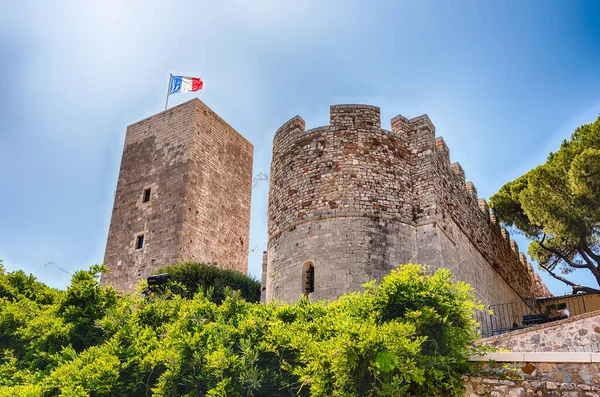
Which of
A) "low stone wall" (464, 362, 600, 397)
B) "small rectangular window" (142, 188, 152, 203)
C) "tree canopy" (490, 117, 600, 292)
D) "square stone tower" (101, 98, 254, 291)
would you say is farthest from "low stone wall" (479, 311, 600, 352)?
"small rectangular window" (142, 188, 152, 203)

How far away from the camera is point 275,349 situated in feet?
22.1

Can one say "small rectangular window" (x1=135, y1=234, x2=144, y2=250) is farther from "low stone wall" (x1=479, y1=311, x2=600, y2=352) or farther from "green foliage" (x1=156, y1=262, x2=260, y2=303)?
"low stone wall" (x1=479, y1=311, x2=600, y2=352)

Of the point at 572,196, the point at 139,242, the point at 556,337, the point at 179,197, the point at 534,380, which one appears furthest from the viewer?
the point at 139,242

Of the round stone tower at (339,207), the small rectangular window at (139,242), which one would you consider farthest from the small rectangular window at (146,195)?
the round stone tower at (339,207)

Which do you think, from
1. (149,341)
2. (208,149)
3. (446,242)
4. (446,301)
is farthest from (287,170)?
(208,149)

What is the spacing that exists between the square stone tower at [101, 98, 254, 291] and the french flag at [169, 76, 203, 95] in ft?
5.15

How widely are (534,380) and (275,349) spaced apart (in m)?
2.97

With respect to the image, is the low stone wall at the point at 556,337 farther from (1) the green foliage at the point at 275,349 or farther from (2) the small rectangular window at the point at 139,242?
(2) the small rectangular window at the point at 139,242

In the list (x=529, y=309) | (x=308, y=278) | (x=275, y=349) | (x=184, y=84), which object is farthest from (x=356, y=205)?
(x=184, y=84)

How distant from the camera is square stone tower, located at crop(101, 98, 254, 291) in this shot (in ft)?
61.5

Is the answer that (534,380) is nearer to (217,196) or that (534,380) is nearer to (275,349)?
(275,349)

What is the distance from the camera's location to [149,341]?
25.6 ft

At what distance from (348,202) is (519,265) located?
11969mm

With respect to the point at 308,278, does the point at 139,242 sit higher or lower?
higher
